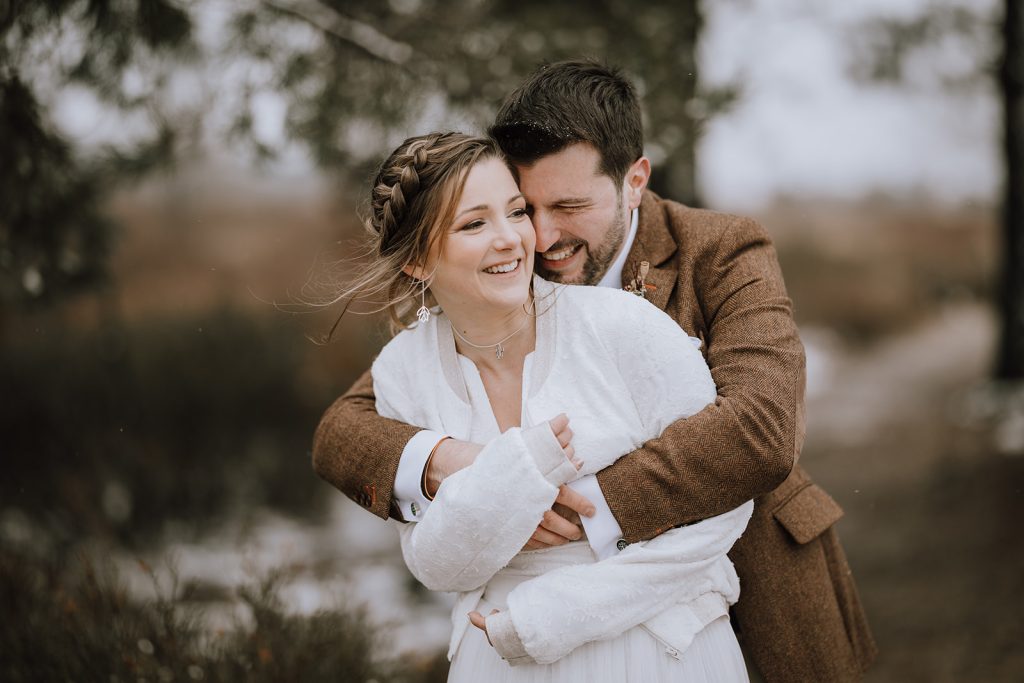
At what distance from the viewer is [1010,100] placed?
23.4ft

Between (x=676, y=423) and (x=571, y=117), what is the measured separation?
84 centimetres

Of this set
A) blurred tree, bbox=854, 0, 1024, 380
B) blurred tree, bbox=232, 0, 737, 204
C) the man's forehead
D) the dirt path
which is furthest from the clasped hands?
blurred tree, bbox=854, 0, 1024, 380

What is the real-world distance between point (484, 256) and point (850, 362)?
36.3 feet

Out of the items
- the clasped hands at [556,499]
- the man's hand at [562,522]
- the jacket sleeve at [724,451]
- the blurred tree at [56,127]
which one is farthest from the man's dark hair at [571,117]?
the blurred tree at [56,127]

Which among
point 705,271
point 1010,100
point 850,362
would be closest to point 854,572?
point 1010,100

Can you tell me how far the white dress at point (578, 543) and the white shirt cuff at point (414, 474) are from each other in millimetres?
59

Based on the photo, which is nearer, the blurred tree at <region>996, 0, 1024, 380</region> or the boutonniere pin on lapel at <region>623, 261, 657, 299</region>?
the boutonniere pin on lapel at <region>623, 261, 657, 299</region>

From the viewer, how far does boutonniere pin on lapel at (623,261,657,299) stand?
7.41 feet

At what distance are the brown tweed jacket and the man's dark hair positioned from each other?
8.3 inches

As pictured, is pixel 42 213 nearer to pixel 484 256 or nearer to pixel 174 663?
pixel 174 663

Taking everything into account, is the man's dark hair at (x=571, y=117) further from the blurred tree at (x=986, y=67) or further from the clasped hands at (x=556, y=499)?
the blurred tree at (x=986, y=67)

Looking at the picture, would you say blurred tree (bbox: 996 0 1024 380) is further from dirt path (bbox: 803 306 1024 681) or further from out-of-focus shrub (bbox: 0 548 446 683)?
out-of-focus shrub (bbox: 0 548 446 683)

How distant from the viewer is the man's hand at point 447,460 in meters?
1.94

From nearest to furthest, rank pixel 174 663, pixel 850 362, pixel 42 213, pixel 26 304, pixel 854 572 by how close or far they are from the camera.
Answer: pixel 174 663 → pixel 42 213 → pixel 26 304 → pixel 854 572 → pixel 850 362
